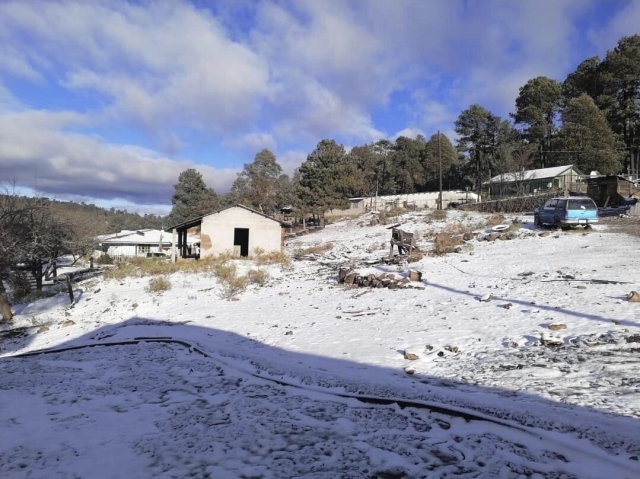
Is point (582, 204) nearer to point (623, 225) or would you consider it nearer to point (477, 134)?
point (623, 225)

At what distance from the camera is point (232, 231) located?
31453 mm

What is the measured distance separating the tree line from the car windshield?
83.1ft

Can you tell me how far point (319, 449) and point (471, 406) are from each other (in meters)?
2.17

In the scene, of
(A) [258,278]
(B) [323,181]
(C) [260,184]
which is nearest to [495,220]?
(A) [258,278]

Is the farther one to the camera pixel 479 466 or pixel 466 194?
pixel 466 194

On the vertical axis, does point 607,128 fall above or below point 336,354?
above

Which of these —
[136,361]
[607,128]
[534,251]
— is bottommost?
[136,361]

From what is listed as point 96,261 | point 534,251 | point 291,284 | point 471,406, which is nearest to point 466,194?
point 534,251

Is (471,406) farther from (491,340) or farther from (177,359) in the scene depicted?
(177,359)

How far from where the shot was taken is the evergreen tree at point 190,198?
2734 inches

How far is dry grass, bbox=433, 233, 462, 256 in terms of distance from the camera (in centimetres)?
2209

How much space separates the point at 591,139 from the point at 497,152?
14851 millimetres

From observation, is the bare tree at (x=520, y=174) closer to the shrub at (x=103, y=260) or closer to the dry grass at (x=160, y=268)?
the dry grass at (x=160, y=268)

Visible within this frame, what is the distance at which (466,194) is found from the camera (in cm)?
5741
